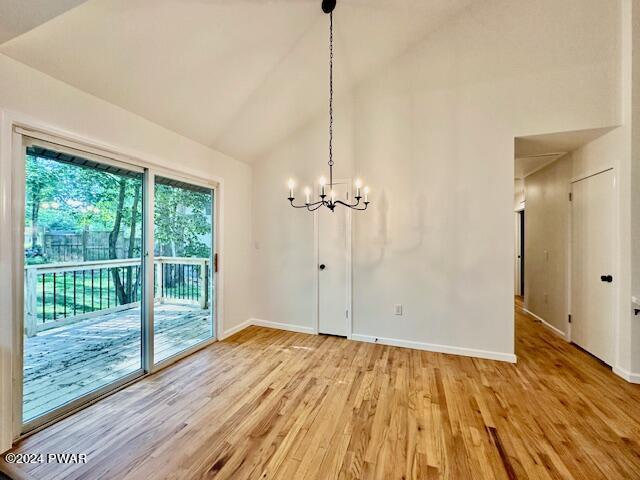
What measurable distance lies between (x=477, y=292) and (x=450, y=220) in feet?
2.93

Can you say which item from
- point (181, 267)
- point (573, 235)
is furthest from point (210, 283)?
point (573, 235)

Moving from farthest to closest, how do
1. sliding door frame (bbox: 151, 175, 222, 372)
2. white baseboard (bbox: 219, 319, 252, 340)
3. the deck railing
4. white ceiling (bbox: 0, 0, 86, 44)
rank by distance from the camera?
white baseboard (bbox: 219, 319, 252, 340)
sliding door frame (bbox: 151, 175, 222, 372)
the deck railing
white ceiling (bbox: 0, 0, 86, 44)

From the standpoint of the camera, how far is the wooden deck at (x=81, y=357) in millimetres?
2184

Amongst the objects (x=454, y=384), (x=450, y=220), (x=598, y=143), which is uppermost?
(x=598, y=143)

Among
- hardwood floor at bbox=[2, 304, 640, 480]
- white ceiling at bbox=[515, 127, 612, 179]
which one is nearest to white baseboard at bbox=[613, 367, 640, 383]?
hardwood floor at bbox=[2, 304, 640, 480]

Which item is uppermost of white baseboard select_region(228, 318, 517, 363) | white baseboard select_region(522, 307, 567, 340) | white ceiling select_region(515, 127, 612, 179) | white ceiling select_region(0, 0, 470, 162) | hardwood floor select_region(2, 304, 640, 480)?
white ceiling select_region(0, 0, 470, 162)

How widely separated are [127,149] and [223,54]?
4.03 feet

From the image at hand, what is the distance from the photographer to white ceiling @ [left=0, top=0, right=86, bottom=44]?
1396 mm

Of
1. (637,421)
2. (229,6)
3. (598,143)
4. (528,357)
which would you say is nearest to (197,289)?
(229,6)

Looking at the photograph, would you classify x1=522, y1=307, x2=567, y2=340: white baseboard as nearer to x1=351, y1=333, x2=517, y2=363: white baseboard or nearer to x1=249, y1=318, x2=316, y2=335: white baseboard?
x1=351, y1=333, x2=517, y2=363: white baseboard

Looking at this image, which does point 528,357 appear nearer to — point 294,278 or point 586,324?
point 586,324

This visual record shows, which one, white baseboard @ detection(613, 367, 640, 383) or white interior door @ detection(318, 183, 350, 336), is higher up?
white interior door @ detection(318, 183, 350, 336)

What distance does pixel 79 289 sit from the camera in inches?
94.5

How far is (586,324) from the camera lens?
319cm
